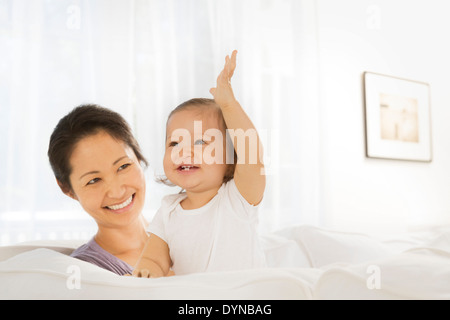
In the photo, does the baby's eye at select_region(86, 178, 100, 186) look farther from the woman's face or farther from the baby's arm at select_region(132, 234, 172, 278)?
the baby's arm at select_region(132, 234, 172, 278)

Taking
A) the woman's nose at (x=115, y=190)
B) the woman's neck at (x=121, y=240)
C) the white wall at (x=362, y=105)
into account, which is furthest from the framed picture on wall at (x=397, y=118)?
the woman's nose at (x=115, y=190)

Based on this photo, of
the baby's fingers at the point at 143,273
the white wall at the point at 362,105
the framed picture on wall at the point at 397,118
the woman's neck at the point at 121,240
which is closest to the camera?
the baby's fingers at the point at 143,273

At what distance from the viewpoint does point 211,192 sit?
1022 mm

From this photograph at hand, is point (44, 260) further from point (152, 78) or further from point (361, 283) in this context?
point (152, 78)

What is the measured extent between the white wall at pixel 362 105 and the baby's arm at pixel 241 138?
2.40m

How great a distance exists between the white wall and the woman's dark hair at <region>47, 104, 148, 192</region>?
2317mm

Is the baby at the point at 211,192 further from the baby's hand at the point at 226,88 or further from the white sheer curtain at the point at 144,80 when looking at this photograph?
the white sheer curtain at the point at 144,80

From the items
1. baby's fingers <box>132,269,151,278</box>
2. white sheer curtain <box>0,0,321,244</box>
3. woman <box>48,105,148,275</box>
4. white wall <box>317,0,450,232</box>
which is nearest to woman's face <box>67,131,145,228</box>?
woman <box>48,105,148,275</box>

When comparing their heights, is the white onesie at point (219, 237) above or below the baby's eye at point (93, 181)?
below

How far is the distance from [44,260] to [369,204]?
123 inches

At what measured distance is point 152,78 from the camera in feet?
8.75

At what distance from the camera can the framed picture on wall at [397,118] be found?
3578mm

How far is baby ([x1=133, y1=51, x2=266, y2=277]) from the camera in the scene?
3.13 feet

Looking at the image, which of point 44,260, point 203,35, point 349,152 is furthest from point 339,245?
point 349,152
